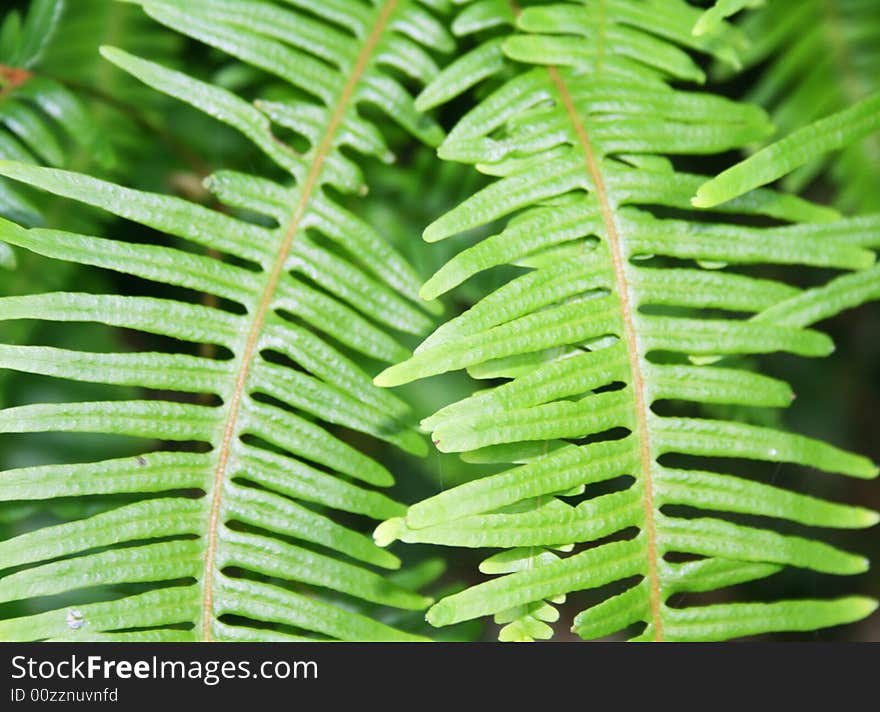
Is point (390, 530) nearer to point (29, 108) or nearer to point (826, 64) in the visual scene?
point (29, 108)

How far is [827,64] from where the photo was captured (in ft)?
4.92

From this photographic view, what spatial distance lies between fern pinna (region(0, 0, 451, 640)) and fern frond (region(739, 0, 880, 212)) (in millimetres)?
762

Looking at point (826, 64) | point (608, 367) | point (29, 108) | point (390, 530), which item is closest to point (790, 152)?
point (608, 367)

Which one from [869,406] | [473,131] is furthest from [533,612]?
[869,406]

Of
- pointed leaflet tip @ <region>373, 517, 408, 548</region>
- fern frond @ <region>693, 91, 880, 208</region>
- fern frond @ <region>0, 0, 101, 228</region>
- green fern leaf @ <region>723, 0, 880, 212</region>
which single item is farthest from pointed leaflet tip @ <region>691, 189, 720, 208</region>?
fern frond @ <region>0, 0, 101, 228</region>

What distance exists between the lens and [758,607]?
34.9 inches

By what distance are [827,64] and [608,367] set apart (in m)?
0.94

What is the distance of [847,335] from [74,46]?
183 centimetres

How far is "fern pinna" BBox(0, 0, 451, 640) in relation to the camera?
87cm

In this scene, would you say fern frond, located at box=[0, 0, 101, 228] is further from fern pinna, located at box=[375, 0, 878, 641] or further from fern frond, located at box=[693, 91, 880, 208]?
fern frond, located at box=[693, 91, 880, 208]

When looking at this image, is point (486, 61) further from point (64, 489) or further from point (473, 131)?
point (64, 489)

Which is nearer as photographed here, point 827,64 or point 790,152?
point 790,152

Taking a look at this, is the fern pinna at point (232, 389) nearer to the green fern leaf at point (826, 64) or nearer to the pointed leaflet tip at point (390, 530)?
the pointed leaflet tip at point (390, 530)

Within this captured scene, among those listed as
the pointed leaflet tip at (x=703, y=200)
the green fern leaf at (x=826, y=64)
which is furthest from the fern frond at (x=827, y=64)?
the pointed leaflet tip at (x=703, y=200)
